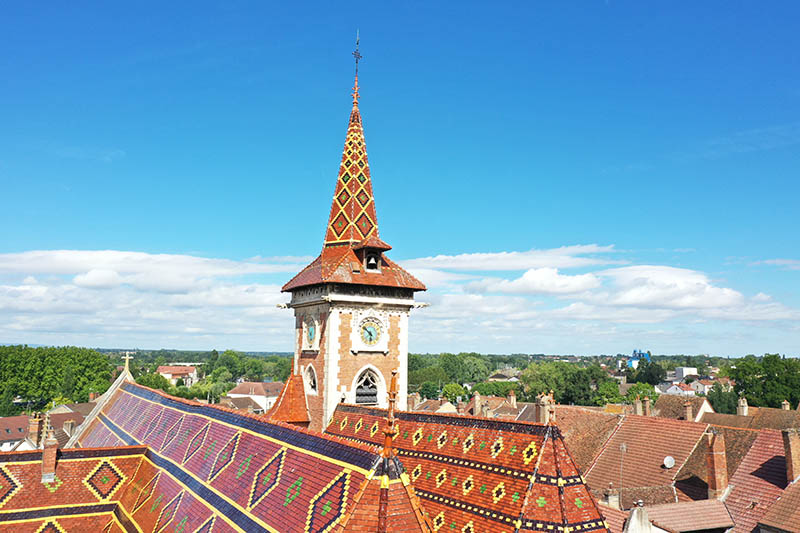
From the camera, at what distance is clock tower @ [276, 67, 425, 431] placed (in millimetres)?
27141

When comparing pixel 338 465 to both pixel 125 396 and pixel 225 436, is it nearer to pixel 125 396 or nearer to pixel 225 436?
pixel 225 436

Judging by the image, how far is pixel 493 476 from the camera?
16656 mm

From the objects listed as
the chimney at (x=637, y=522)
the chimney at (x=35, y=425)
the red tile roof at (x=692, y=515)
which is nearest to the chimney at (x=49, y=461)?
the chimney at (x=35, y=425)

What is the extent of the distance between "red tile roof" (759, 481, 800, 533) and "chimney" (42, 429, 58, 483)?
32.2 meters

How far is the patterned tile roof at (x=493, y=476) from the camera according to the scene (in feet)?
47.7

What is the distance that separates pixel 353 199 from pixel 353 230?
165cm

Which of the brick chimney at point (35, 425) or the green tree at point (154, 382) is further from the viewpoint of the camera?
the green tree at point (154, 382)

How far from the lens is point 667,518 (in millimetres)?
27078

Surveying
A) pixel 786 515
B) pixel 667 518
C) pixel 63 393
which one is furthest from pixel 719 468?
pixel 63 393

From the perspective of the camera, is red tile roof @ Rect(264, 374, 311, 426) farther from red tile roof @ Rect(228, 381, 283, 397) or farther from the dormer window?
red tile roof @ Rect(228, 381, 283, 397)

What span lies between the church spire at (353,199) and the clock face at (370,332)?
165 inches

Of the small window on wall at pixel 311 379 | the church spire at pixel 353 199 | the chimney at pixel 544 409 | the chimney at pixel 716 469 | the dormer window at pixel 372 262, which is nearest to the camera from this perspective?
the chimney at pixel 544 409

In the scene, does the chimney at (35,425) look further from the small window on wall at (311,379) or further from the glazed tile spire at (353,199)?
the glazed tile spire at (353,199)

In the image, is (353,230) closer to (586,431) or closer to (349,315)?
(349,315)
